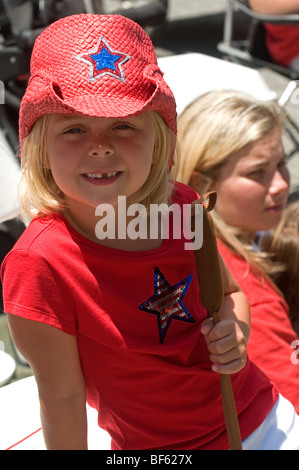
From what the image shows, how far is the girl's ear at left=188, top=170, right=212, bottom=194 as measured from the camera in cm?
176

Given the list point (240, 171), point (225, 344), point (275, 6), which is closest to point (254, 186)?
point (240, 171)

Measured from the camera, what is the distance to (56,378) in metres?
1.00

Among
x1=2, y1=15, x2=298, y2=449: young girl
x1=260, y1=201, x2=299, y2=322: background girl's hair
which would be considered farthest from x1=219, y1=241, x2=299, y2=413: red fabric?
x1=2, y1=15, x2=298, y2=449: young girl

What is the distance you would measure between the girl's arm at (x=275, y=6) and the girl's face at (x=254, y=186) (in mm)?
1552

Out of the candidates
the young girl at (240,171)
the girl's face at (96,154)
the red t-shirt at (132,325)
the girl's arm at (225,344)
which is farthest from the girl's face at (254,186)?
the girl's face at (96,154)

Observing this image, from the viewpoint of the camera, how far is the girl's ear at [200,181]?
1757mm

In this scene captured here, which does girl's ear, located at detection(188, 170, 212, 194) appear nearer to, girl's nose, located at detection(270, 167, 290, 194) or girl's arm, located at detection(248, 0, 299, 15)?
girl's nose, located at detection(270, 167, 290, 194)

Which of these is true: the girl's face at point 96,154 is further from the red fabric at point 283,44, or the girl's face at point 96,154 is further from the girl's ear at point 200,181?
the red fabric at point 283,44

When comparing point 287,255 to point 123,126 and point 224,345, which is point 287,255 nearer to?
point 224,345

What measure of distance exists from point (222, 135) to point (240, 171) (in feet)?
0.33

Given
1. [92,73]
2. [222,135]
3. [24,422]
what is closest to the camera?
[92,73]

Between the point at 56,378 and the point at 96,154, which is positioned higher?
the point at 96,154
